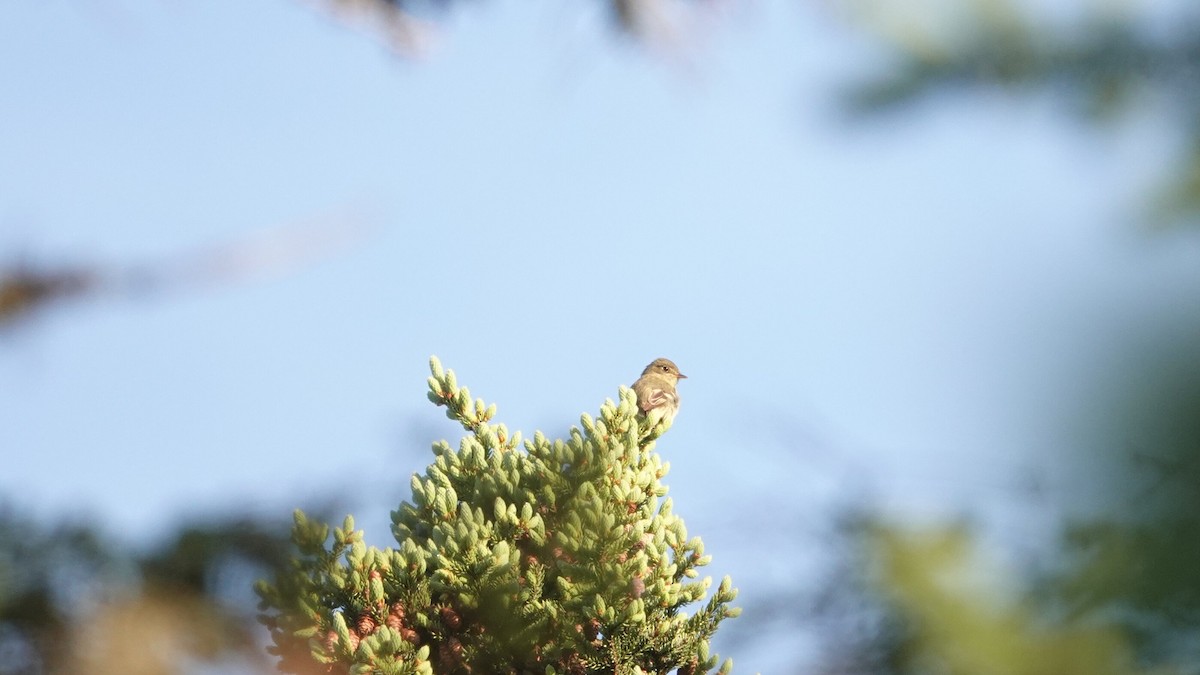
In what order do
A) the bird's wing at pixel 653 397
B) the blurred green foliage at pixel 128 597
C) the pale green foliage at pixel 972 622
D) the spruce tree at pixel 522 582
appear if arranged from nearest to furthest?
the pale green foliage at pixel 972 622 < the spruce tree at pixel 522 582 < the blurred green foliage at pixel 128 597 < the bird's wing at pixel 653 397

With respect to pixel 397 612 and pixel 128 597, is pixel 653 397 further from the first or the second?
pixel 128 597

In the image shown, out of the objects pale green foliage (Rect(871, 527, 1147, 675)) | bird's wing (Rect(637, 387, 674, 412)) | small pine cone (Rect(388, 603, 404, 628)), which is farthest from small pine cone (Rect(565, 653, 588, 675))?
bird's wing (Rect(637, 387, 674, 412))

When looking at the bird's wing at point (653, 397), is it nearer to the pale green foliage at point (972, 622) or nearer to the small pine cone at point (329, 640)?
the small pine cone at point (329, 640)

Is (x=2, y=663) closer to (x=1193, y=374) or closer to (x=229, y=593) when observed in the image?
(x=229, y=593)

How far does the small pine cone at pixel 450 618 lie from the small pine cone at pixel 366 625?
260 millimetres

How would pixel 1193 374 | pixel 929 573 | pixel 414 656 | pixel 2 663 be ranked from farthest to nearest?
pixel 2 663
pixel 414 656
pixel 929 573
pixel 1193 374

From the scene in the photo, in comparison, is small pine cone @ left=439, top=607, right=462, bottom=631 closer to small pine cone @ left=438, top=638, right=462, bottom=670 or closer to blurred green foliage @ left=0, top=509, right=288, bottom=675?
small pine cone @ left=438, top=638, right=462, bottom=670

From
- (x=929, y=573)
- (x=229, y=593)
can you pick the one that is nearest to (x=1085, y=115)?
(x=929, y=573)

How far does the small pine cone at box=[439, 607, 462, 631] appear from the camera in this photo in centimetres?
445

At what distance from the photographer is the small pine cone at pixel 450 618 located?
4.45 metres

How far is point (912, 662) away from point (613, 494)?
349 centimetres

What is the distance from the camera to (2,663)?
15.2 feet

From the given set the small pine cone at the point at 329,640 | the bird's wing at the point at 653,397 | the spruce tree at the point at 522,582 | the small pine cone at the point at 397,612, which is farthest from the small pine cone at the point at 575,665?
the bird's wing at the point at 653,397

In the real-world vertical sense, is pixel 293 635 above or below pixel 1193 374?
above
